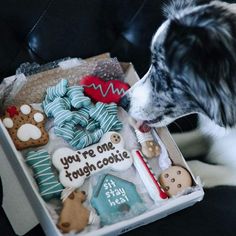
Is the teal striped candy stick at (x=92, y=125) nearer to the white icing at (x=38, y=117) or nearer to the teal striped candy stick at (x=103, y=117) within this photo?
the teal striped candy stick at (x=103, y=117)

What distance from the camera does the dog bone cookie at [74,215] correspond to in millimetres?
1061

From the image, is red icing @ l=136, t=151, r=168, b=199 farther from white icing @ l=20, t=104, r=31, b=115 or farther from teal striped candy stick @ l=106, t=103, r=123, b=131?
white icing @ l=20, t=104, r=31, b=115

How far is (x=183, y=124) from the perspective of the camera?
141cm

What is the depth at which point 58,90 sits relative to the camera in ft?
4.17

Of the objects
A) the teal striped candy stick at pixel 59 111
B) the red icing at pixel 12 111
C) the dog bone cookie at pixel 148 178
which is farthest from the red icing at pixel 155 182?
the red icing at pixel 12 111

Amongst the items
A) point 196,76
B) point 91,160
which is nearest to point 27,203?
point 91,160

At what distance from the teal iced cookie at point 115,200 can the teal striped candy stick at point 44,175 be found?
97mm

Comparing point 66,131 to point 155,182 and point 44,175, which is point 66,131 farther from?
point 155,182

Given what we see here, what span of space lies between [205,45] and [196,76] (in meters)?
0.07

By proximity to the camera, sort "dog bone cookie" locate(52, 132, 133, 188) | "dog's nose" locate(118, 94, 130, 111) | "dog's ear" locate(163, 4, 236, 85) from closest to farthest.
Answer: "dog's ear" locate(163, 4, 236, 85), "dog bone cookie" locate(52, 132, 133, 188), "dog's nose" locate(118, 94, 130, 111)

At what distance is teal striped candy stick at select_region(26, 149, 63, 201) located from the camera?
44.0 inches

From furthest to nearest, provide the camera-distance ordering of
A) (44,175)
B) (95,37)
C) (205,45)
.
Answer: (95,37) → (44,175) → (205,45)

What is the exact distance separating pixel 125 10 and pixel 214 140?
465mm

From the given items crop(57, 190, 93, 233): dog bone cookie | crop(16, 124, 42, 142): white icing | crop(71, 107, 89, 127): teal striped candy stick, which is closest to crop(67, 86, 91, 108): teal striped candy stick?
crop(71, 107, 89, 127): teal striped candy stick
